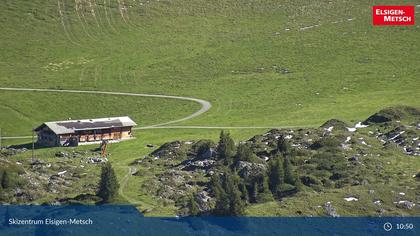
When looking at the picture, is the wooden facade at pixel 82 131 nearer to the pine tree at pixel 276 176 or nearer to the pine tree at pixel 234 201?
the pine tree at pixel 276 176

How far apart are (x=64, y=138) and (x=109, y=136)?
7.24m

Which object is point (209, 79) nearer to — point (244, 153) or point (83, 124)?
point (83, 124)

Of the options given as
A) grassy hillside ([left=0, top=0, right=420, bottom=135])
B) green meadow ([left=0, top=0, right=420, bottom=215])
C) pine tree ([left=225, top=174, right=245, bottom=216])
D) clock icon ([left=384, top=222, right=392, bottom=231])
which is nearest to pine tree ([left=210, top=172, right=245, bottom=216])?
pine tree ([left=225, top=174, right=245, bottom=216])

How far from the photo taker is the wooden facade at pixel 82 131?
127125 mm

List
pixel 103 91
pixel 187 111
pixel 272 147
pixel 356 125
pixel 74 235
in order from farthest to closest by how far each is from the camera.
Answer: pixel 103 91, pixel 187 111, pixel 356 125, pixel 272 147, pixel 74 235

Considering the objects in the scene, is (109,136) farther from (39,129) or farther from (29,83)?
(29,83)

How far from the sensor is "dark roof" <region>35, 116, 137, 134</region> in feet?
419

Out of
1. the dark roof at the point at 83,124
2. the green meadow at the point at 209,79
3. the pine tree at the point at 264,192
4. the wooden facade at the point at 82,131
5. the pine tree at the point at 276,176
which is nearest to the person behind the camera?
the pine tree at the point at 264,192

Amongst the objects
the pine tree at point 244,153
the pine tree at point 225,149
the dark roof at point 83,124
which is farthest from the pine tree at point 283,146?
the dark roof at point 83,124

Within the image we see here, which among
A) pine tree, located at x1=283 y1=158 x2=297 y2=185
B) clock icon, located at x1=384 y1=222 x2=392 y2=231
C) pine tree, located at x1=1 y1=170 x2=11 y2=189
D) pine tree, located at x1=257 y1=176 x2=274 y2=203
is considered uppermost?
pine tree, located at x1=1 y1=170 x2=11 y2=189

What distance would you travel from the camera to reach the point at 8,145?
424 feet

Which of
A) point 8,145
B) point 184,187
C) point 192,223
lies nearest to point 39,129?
point 8,145

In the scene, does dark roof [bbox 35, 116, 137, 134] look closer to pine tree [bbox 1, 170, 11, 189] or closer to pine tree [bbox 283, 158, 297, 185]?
pine tree [bbox 1, 170, 11, 189]

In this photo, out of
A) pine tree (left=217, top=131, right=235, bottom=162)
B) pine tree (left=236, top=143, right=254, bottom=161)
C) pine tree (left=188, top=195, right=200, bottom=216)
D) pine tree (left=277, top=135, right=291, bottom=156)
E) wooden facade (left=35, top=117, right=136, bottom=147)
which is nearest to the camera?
pine tree (left=188, top=195, right=200, bottom=216)
